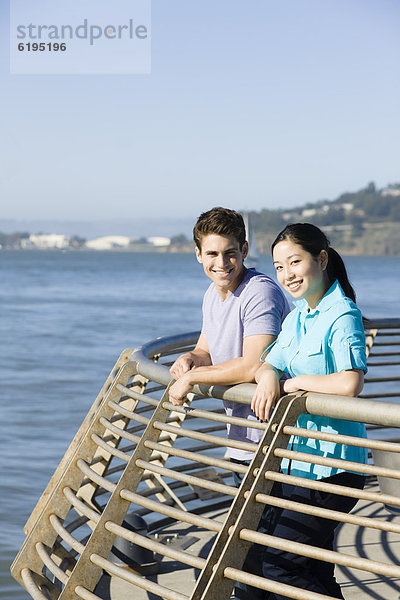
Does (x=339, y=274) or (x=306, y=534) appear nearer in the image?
(x=306, y=534)

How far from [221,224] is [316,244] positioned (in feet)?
1.64

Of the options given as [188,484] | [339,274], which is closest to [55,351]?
[188,484]

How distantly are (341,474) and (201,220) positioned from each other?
1148mm

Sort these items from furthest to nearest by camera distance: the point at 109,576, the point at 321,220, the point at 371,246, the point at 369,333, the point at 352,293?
the point at 371,246 → the point at 321,220 → the point at 369,333 → the point at 109,576 → the point at 352,293

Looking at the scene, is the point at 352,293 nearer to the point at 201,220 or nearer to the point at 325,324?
the point at 325,324

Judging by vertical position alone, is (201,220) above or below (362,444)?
above

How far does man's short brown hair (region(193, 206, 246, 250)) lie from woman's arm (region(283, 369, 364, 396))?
0.85 metres

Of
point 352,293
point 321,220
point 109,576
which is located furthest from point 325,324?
point 321,220

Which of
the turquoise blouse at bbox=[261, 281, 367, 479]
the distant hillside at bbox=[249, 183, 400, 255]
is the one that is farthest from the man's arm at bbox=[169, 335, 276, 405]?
the distant hillside at bbox=[249, 183, 400, 255]

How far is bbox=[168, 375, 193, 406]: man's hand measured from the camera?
299 centimetres

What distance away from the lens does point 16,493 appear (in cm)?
900

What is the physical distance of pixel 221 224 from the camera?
3.25 meters

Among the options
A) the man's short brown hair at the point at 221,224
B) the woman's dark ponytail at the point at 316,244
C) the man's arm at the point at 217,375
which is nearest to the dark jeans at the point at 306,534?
the man's arm at the point at 217,375

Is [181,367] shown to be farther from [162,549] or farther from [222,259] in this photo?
[162,549]
